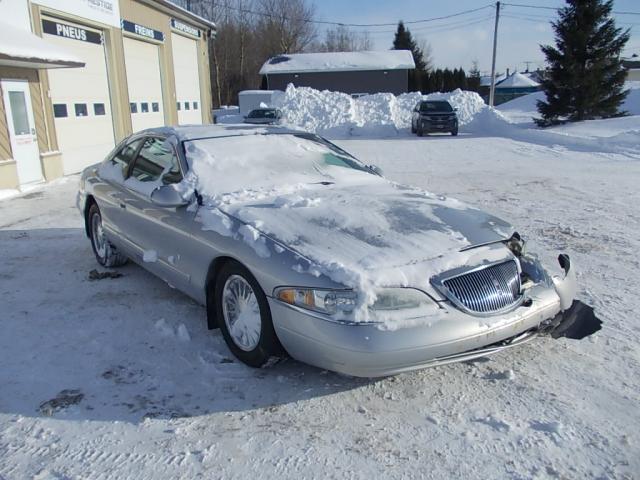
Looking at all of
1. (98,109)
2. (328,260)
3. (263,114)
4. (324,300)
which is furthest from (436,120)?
(324,300)

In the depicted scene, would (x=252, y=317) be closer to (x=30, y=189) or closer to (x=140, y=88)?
(x=30, y=189)

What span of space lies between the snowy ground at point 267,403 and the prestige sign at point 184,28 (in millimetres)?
17668

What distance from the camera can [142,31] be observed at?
17812mm

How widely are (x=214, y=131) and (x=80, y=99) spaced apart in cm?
1104

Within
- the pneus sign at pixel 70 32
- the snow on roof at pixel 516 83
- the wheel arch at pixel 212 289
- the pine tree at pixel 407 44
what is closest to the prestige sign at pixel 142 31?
the pneus sign at pixel 70 32

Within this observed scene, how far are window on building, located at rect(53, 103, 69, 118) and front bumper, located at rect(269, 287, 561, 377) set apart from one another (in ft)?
39.7

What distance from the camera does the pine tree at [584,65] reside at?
2611 cm

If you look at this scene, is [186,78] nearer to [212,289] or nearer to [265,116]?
[265,116]

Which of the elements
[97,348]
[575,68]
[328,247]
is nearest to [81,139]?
[97,348]

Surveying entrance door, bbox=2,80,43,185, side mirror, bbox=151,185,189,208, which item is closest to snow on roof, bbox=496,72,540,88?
entrance door, bbox=2,80,43,185

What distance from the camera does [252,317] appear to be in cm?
349

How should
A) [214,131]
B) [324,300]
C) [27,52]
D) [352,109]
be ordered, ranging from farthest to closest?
[352,109] < [27,52] < [214,131] < [324,300]

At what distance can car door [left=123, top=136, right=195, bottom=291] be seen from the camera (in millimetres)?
4191

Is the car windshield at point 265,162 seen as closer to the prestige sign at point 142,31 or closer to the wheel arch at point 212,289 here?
the wheel arch at point 212,289
